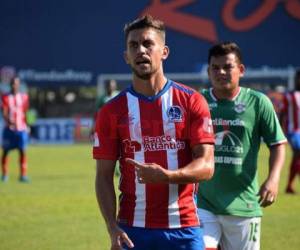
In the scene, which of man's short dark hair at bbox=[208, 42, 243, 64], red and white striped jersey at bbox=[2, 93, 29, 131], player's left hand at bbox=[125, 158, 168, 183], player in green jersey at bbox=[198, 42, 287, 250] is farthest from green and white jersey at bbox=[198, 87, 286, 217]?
red and white striped jersey at bbox=[2, 93, 29, 131]

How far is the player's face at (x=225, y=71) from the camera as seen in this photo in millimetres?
6191

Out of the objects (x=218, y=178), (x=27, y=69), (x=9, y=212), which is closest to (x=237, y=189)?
(x=218, y=178)

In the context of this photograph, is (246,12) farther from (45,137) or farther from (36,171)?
(36,171)

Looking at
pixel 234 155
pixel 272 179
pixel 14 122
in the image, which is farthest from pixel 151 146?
pixel 14 122

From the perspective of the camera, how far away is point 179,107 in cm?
461

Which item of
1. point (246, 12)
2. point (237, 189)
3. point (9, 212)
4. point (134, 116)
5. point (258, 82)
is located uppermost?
point (246, 12)

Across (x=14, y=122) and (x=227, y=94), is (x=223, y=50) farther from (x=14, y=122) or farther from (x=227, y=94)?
(x=14, y=122)

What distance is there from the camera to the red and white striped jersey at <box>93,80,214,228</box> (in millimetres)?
4590

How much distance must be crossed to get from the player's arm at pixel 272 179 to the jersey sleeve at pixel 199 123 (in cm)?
118

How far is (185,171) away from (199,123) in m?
0.38

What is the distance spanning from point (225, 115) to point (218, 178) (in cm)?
52

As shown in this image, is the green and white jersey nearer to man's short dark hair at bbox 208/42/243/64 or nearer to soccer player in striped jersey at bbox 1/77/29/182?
man's short dark hair at bbox 208/42/243/64

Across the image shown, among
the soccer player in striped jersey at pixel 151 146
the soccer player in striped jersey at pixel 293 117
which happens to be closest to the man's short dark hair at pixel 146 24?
the soccer player in striped jersey at pixel 151 146

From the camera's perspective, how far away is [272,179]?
18.6 feet
